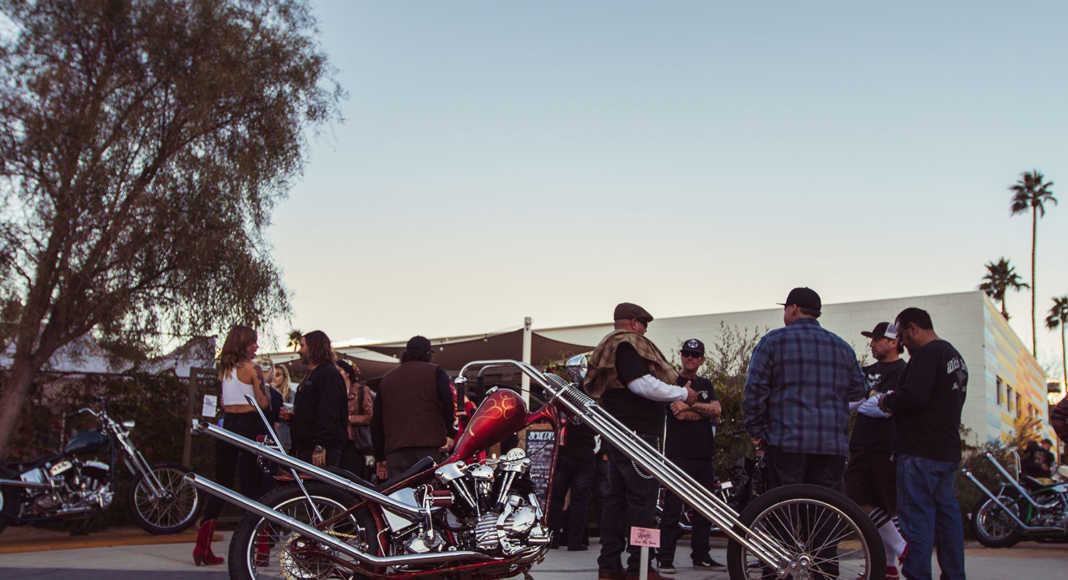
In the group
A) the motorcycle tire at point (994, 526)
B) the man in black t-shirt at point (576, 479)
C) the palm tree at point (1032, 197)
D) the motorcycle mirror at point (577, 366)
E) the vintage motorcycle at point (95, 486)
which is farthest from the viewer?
the palm tree at point (1032, 197)

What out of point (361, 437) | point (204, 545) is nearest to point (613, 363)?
point (204, 545)

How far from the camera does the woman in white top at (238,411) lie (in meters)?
6.65

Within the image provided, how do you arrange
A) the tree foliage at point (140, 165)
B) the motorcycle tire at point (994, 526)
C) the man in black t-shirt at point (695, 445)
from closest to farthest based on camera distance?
the man in black t-shirt at point (695, 445)
the motorcycle tire at point (994, 526)
the tree foliage at point (140, 165)

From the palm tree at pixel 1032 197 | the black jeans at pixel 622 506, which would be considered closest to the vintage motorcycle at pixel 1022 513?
the black jeans at pixel 622 506

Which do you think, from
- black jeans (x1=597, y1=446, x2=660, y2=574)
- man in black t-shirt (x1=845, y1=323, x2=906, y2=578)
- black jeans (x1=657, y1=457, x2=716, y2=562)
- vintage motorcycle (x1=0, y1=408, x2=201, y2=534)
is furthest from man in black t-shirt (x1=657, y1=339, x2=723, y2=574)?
vintage motorcycle (x1=0, y1=408, x2=201, y2=534)

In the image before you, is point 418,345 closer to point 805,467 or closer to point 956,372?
point 805,467

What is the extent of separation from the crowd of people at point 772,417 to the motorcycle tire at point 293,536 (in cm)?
45

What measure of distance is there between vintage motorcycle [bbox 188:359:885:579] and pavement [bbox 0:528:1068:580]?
1.75 meters

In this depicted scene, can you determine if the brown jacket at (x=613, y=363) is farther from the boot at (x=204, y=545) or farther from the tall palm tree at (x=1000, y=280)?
the tall palm tree at (x=1000, y=280)

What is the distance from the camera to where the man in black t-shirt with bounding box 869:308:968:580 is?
520 centimetres

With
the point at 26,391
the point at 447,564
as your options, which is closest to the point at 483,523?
the point at 447,564

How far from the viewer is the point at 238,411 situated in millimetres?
6758

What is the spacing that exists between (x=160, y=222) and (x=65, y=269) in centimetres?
134

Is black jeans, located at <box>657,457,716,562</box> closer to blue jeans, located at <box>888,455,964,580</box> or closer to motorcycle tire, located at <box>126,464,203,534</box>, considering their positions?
blue jeans, located at <box>888,455,964,580</box>
